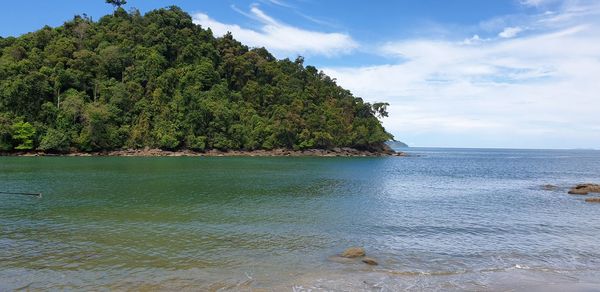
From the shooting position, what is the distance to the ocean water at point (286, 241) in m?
13.1

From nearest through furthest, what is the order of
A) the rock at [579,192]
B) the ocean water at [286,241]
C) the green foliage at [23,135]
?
the ocean water at [286,241] → the rock at [579,192] → the green foliage at [23,135]

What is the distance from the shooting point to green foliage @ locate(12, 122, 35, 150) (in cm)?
8338

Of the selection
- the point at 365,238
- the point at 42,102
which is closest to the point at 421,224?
the point at 365,238

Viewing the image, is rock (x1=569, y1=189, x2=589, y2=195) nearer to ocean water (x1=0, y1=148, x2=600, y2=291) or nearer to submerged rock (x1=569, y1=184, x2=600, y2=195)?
submerged rock (x1=569, y1=184, x2=600, y2=195)

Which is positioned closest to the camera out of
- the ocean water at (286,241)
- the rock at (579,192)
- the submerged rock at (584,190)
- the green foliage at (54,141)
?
the ocean water at (286,241)

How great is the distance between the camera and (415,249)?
17.5m

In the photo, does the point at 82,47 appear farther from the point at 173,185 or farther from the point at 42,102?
the point at 173,185

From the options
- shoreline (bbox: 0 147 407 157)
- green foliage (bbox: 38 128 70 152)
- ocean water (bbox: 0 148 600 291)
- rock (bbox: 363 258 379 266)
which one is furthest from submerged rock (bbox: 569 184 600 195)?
green foliage (bbox: 38 128 70 152)

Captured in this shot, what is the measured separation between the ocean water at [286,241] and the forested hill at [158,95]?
6280cm

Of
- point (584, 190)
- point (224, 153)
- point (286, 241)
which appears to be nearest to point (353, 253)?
point (286, 241)

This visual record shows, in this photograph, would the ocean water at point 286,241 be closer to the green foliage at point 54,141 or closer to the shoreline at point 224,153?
the green foliage at point 54,141

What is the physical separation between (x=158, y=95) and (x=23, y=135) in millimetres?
31702

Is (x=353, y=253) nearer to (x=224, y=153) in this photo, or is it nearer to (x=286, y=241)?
(x=286, y=241)

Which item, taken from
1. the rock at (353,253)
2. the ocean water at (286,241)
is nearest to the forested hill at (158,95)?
the ocean water at (286,241)
